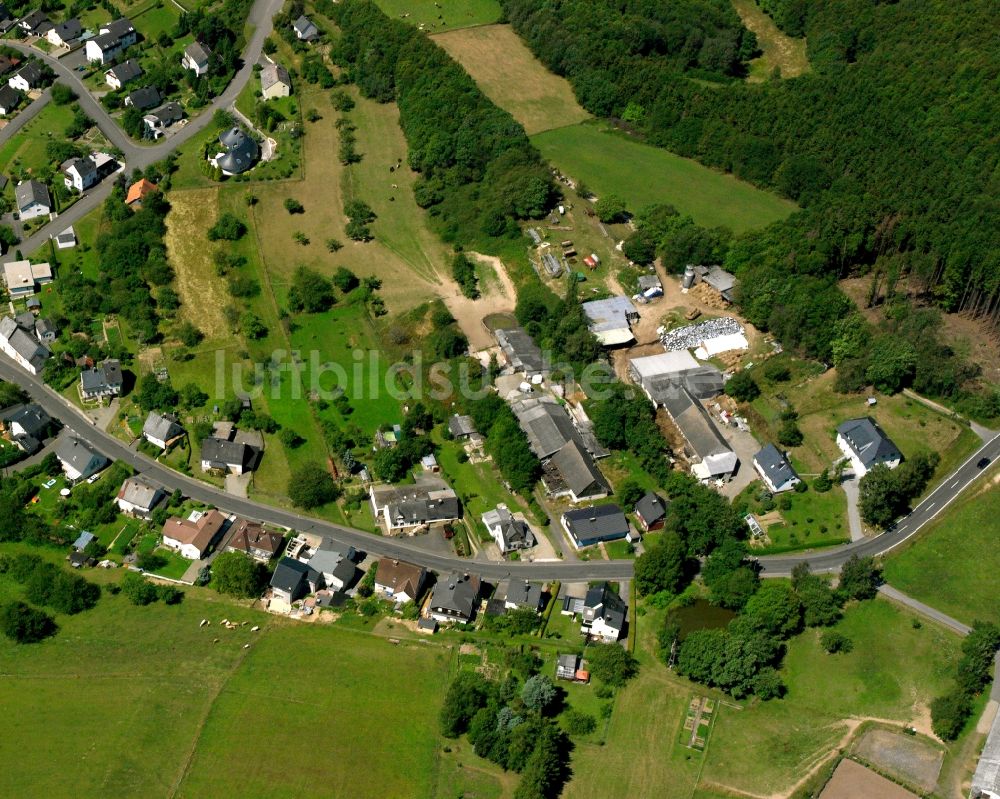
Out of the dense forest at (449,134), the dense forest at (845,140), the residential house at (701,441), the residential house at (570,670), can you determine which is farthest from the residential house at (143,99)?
the residential house at (570,670)

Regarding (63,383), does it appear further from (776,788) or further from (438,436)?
(776,788)

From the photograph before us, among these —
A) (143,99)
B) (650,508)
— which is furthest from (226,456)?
(143,99)

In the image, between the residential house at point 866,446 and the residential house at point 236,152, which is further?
the residential house at point 236,152

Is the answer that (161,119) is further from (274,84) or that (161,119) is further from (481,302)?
(481,302)

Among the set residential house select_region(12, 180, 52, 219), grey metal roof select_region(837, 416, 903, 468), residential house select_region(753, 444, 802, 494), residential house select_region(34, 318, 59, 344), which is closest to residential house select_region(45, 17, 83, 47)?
residential house select_region(12, 180, 52, 219)

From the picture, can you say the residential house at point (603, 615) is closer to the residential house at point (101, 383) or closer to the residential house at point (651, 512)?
the residential house at point (651, 512)

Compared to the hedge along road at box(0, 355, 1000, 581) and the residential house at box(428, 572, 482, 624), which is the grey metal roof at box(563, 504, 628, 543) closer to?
the hedge along road at box(0, 355, 1000, 581)

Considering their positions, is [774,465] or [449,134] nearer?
[774,465]
